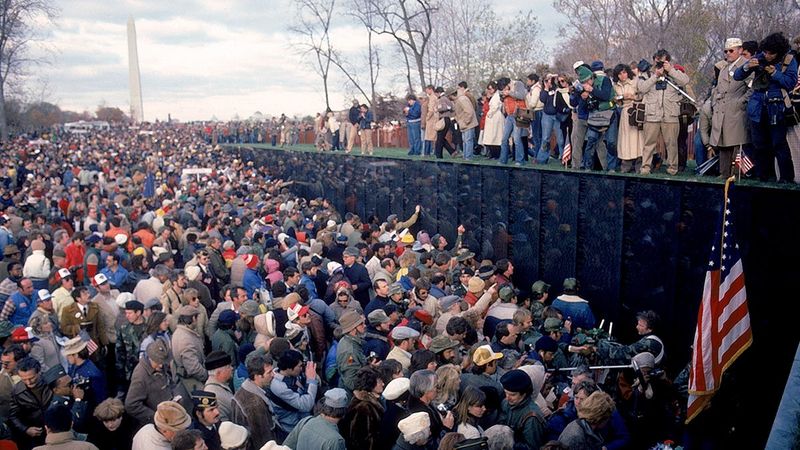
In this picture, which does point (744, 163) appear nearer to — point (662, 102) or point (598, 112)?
point (662, 102)

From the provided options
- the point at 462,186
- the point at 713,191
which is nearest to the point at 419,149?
the point at 462,186

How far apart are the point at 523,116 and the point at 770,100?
6.61 meters

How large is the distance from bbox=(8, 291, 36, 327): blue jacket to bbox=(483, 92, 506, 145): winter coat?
34.1 ft

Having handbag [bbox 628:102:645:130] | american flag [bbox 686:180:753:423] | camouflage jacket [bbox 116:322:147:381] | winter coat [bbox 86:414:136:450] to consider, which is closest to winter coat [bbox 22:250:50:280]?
camouflage jacket [bbox 116:322:147:381]

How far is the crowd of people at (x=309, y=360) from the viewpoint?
538 centimetres

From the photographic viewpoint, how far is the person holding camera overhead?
415 inches

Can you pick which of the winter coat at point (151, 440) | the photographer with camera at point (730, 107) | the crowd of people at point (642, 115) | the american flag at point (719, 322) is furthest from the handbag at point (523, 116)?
the winter coat at point (151, 440)

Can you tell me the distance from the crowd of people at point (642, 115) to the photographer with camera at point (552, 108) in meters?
0.02

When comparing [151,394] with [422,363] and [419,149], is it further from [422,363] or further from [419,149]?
[419,149]

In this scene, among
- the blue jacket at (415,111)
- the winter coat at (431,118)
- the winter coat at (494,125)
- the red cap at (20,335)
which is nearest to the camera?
the red cap at (20,335)

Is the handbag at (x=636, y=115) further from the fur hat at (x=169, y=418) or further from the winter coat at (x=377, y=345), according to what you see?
the fur hat at (x=169, y=418)

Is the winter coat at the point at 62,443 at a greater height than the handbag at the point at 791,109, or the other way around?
the handbag at the point at 791,109

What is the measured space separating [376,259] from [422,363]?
5317 millimetres

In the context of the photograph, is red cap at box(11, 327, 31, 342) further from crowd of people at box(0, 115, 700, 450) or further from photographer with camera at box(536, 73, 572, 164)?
photographer with camera at box(536, 73, 572, 164)
